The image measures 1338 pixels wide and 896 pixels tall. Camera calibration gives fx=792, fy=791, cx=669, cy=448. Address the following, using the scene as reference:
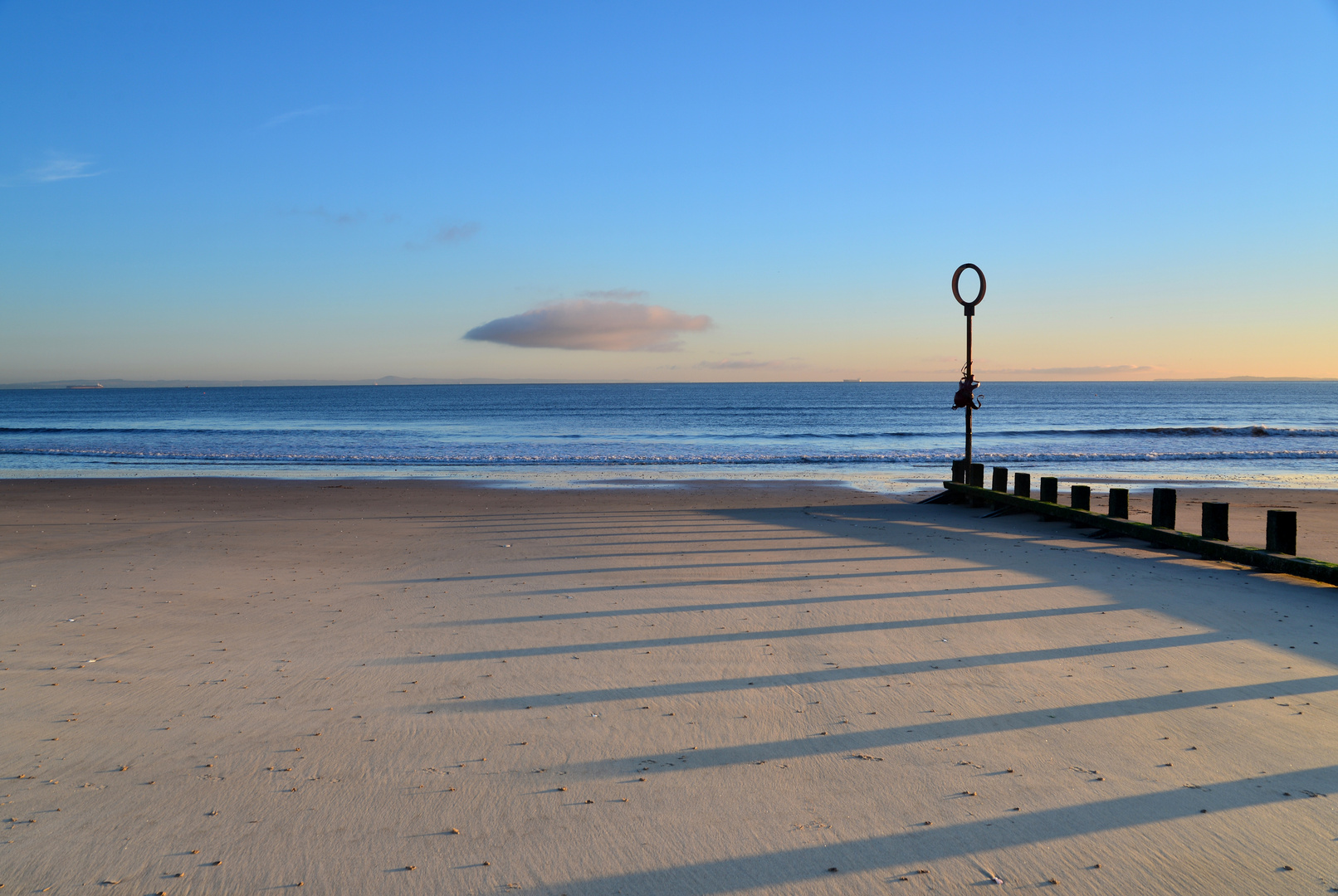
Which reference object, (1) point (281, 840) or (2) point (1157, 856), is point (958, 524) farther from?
(1) point (281, 840)

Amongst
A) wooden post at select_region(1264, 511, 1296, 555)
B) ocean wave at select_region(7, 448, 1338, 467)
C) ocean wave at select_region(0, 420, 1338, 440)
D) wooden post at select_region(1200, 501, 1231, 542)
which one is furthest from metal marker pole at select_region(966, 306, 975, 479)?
ocean wave at select_region(0, 420, 1338, 440)

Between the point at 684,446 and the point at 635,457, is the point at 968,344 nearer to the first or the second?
the point at 635,457

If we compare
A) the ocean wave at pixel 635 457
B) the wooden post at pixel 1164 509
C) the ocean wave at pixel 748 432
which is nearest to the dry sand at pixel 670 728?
the wooden post at pixel 1164 509

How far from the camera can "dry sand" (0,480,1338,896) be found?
290 cm

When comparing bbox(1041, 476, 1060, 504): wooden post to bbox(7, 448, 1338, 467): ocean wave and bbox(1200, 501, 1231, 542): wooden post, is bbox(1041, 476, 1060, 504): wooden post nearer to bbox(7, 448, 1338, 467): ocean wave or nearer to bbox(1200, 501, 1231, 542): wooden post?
bbox(1200, 501, 1231, 542): wooden post

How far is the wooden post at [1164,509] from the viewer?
9086 millimetres

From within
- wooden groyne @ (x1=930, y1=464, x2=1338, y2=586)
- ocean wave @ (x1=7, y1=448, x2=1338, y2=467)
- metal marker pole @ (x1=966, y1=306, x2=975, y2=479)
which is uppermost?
metal marker pole @ (x1=966, y1=306, x2=975, y2=479)

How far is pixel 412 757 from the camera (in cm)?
372

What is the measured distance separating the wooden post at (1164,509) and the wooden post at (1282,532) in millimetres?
1560

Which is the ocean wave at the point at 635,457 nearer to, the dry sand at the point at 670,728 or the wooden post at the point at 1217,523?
the wooden post at the point at 1217,523

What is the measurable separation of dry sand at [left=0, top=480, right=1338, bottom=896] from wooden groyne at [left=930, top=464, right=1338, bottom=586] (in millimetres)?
212

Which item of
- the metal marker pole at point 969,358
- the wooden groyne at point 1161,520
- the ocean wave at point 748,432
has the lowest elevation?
the ocean wave at point 748,432

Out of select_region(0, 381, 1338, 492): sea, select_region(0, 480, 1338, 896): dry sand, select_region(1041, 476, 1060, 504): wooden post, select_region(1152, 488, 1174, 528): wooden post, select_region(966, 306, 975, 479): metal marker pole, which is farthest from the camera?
select_region(0, 381, 1338, 492): sea

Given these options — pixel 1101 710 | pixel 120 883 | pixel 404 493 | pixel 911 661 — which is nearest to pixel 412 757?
pixel 120 883
